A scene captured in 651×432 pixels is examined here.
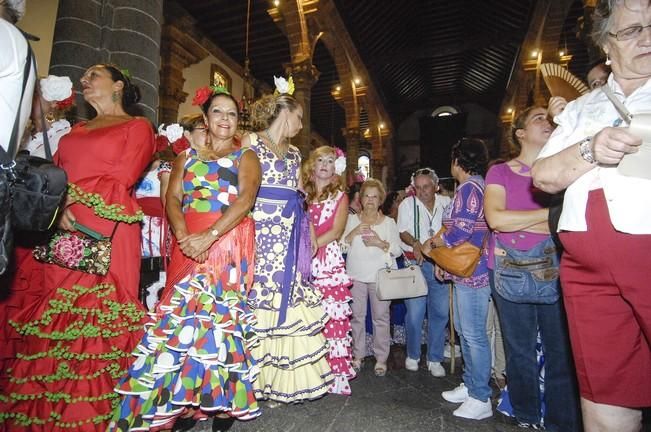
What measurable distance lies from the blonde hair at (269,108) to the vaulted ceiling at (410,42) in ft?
28.3

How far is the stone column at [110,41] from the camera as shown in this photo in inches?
127

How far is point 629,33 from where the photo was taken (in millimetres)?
1214

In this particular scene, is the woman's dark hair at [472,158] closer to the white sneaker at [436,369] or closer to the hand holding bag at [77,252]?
the white sneaker at [436,369]

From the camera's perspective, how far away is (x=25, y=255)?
2.04m

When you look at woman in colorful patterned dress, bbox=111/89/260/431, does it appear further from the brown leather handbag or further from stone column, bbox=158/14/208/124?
stone column, bbox=158/14/208/124

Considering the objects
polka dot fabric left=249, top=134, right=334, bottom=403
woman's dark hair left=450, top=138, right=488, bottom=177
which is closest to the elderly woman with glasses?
woman's dark hair left=450, top=138, right=488, bottom=177

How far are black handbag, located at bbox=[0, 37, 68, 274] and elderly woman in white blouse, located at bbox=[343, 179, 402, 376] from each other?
106 inches

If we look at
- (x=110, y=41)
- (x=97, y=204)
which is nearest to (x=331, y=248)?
(x=97, y=204)

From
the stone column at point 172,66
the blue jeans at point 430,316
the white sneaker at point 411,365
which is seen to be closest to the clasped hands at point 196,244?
the blue jeans at point 430,316

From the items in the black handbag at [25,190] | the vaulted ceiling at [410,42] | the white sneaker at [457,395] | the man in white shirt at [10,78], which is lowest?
the white sneaker at [457,395]

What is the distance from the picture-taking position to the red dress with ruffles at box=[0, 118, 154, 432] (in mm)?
1739

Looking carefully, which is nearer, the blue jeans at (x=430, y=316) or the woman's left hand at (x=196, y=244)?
the woman's left hand at (x=196, y=244)

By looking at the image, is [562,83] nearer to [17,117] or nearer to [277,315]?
[277,315]

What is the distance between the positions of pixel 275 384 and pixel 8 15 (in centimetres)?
236
